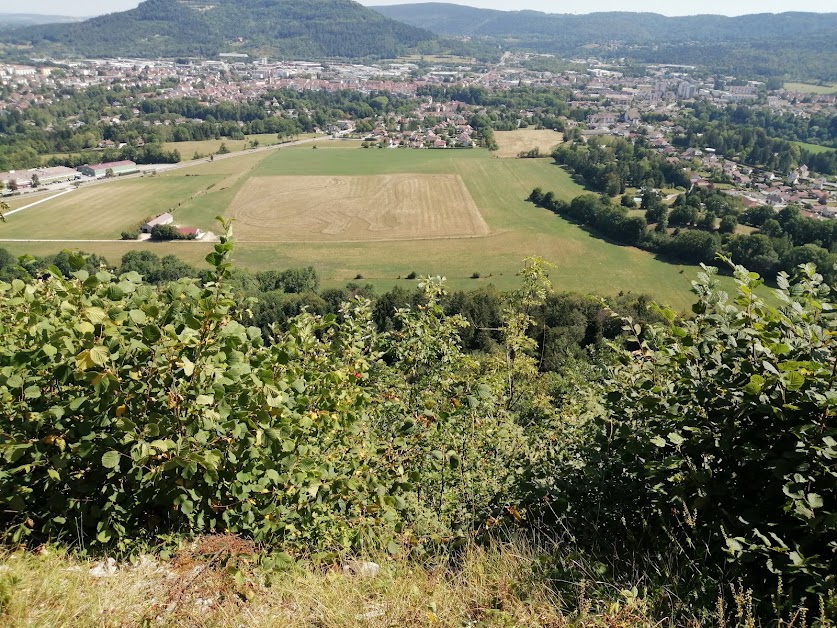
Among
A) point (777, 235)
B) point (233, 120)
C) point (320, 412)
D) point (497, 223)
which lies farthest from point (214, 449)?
point (233, 120)

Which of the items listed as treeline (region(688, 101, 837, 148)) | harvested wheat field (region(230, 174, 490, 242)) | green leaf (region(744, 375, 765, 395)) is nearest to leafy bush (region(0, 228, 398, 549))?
green leaf (region(744, 375, 765, 395))

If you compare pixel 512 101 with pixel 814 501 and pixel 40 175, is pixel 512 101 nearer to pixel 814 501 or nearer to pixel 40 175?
→ pixel 40 175

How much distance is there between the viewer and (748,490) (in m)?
4.09

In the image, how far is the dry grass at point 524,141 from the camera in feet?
333

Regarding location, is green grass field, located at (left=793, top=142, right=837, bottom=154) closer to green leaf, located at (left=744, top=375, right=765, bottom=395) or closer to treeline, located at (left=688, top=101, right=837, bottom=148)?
treeline, located at (left=688, top=101, right=837, bottom=148)

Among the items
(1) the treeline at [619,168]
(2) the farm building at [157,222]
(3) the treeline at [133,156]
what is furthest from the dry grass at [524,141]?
(2) the farm building at [157,222]

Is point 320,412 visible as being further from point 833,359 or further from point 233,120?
point 233,120

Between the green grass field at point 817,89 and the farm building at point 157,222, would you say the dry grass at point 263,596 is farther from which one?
the green grass field at point 817,89

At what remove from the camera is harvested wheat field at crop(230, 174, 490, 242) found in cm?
5741

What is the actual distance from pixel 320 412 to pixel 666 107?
18620 cm

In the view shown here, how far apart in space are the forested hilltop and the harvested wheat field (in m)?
51.3

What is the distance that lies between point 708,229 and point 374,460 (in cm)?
6391

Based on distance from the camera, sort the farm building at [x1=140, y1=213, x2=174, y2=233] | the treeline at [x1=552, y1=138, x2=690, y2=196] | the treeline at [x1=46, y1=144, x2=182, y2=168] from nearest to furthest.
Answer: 1. the farm building at [x1=140, y1=213, x2=174, y2=233]
2. the treeline at [x1=552, y1=138, x2=690, y2=196]
3. the treeline at [x1=46, y1=144, x2=182, y2=168]

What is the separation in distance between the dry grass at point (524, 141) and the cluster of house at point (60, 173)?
60833 millimetres
